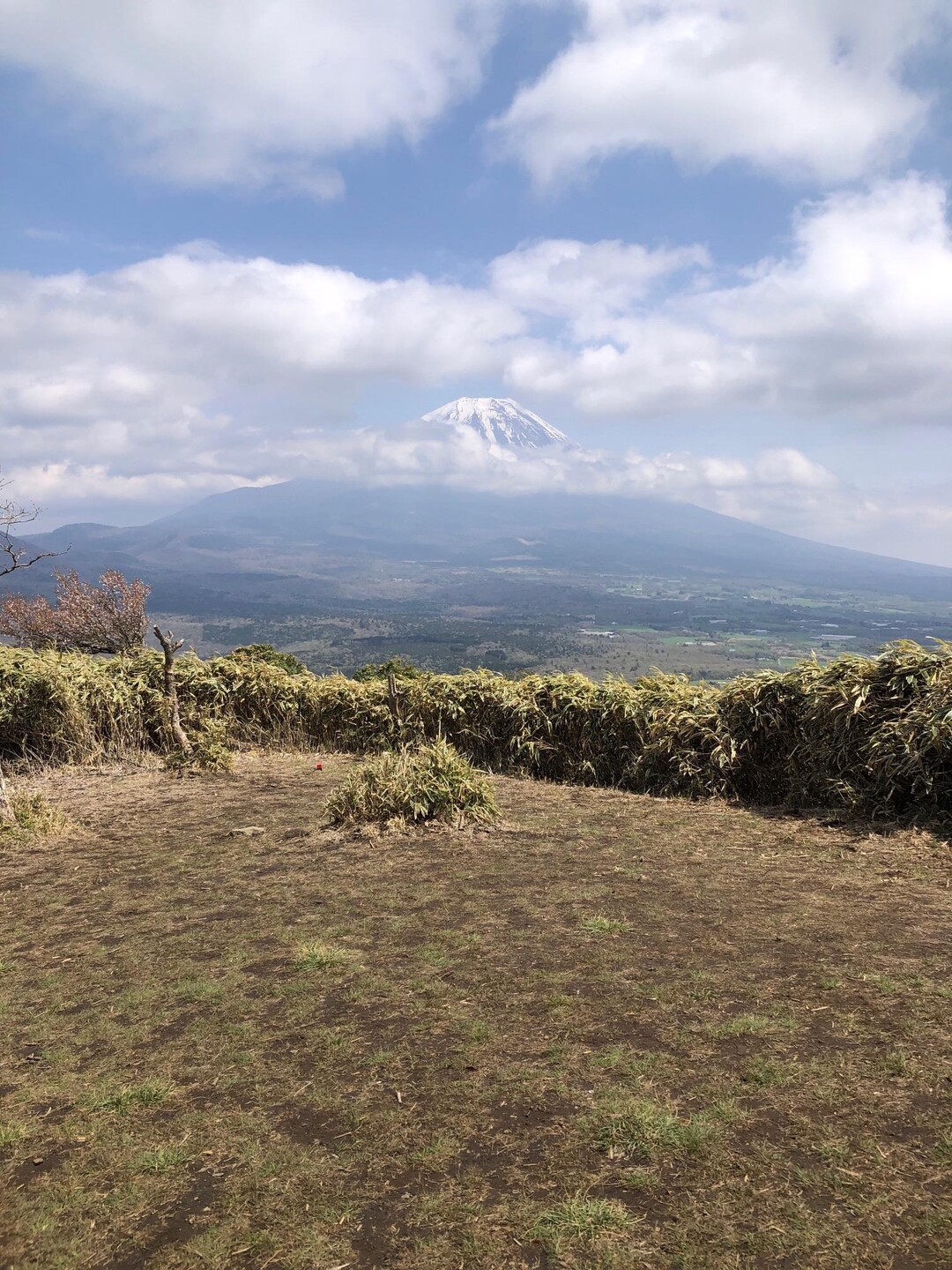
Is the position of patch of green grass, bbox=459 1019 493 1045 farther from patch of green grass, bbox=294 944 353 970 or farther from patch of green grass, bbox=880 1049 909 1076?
patch of green grass, bbox=880 1049 909 1076

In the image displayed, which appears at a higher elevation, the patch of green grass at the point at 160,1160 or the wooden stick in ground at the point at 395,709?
the wooden stick in ground at the point at 395,709

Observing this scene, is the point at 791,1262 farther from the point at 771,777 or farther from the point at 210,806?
the point at 210,806

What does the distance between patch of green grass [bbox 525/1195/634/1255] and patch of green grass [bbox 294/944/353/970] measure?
84.3 inches

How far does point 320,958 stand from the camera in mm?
4266

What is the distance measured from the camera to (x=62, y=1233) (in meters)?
2.36

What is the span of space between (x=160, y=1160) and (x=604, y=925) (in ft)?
9.27

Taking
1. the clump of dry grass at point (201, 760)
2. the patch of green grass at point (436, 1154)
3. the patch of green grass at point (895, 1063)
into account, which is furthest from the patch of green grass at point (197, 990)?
the clump of dry grass at point (201, 760)

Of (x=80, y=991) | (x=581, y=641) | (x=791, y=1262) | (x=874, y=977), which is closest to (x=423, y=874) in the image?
(x=80, y=991)

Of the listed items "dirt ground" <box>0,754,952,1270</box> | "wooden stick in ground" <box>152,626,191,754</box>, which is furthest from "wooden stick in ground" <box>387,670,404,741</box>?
"dirt ground" <box>0,754,952,1270</box>

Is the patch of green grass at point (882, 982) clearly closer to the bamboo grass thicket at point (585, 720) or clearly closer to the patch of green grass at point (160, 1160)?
the patch of green grass at point (160, 1160)

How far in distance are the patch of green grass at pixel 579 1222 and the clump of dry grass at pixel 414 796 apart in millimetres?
4757

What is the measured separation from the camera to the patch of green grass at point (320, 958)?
4.20 meters

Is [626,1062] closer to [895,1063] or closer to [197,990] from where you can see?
[895,1063]

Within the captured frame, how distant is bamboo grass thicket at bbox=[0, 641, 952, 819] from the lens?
705 centimetres
